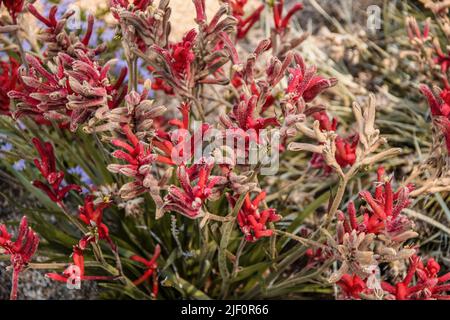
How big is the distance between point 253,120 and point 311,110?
0.18 metres

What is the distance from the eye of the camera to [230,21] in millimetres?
1429

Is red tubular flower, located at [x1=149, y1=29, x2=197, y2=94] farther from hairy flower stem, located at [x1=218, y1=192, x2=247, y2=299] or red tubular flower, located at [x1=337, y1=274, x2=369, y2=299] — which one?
red tubular flower, located at [x1=337, y1=274, x2=369, y2=299]

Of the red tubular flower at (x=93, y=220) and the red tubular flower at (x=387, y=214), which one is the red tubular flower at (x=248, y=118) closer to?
the red tubular flower at (x=387, y=214)

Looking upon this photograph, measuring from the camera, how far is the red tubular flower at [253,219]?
148 centimetres

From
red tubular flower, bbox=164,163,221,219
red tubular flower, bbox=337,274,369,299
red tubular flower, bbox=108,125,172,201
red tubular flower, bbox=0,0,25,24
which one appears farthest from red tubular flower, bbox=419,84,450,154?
red tubular flower, bbox=0,0,25,24

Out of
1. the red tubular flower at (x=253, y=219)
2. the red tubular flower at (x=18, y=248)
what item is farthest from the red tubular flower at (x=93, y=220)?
the red tubular flower at (x=253, y=219)

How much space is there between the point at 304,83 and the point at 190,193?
367 mm

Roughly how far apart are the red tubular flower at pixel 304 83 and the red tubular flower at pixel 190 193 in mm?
263

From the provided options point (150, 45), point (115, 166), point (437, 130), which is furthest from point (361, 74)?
point (115, 166)

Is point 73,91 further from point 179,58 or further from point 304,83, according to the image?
point 304,83

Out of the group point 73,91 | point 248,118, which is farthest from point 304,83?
point 73,91

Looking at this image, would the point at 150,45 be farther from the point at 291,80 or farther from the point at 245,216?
the point at 245,216

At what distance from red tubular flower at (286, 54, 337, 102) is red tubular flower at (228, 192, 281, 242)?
0.29 m

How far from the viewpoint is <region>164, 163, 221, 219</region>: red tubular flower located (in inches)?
51.6
